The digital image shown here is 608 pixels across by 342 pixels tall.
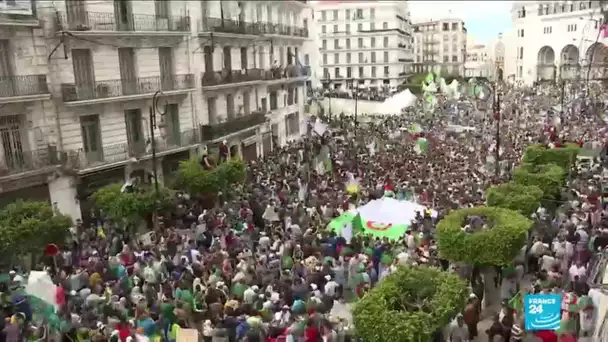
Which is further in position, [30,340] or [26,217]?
[26,217]

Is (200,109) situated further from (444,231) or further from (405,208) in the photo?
(444,231)

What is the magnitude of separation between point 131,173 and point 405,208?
12.7m

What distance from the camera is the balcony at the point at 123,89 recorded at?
22.6 m

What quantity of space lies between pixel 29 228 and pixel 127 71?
11.1m

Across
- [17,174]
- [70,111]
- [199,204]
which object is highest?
[70,111]

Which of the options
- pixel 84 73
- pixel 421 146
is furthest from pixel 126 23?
pixel 421 146

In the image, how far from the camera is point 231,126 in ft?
104

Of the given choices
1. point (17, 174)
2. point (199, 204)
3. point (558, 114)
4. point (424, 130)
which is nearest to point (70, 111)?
point (17, 174)

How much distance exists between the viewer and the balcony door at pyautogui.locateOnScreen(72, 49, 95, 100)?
23.0 m

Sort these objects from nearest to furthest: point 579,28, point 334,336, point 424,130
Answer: point 334,336 < point 424,130 < point 579,28

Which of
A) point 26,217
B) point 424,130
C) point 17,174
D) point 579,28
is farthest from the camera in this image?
point 579,28

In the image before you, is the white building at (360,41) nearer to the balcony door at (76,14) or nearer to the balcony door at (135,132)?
the balcony door at (135,132)

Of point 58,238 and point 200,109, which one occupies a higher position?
point 200,109

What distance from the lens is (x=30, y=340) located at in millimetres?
11828
